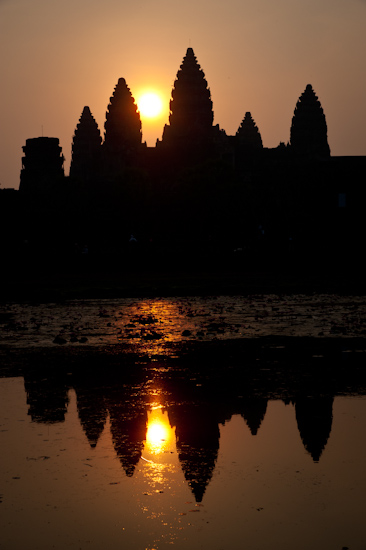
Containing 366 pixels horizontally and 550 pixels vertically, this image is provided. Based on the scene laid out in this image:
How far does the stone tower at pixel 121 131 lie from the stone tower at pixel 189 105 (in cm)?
571

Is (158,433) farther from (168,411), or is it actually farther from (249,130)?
(249,130)

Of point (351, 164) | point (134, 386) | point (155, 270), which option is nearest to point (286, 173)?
point (351, 164)

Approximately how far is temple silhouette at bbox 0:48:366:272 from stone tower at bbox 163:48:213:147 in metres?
0.14

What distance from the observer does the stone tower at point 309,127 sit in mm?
145125

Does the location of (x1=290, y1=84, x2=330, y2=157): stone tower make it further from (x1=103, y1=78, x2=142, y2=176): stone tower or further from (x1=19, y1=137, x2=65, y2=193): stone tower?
(x1=19, y1=137, x2=65, y2=193): stone tower

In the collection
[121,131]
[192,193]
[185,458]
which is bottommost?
[185,458]

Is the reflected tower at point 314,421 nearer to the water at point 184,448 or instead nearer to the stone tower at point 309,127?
the water at point 184,448

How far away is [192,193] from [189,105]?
37.1 meters

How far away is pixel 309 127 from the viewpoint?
146m

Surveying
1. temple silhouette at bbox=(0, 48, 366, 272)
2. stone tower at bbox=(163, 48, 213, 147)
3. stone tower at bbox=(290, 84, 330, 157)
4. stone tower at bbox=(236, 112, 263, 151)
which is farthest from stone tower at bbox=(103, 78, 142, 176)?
stone tower at bbox=(236, 112, 263, 151)

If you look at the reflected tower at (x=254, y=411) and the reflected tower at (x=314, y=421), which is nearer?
the reflected tower at (x=314, y=421)

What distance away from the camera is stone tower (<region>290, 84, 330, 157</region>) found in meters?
145

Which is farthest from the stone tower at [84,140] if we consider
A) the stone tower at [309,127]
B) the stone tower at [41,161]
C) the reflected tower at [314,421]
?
the reflected tower at [314,421]

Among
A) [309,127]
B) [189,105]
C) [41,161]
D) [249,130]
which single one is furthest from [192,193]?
[249,130]
